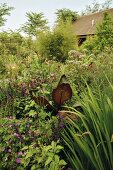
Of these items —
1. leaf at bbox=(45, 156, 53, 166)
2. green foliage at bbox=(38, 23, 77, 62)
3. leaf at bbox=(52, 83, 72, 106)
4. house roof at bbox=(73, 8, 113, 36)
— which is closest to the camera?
leaf at bbox=(45, 156, 53, 166)

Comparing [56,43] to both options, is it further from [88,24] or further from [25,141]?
[88,24]

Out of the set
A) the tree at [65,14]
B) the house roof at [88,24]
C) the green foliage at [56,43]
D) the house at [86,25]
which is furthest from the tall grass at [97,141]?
the tree at [65,14]

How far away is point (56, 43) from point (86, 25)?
61.2 feet

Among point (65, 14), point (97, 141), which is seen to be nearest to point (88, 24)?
point (65, 14)

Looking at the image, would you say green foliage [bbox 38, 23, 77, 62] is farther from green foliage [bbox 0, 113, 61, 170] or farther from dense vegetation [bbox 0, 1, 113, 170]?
green foliage [bbox 0, 113, 61, 170]

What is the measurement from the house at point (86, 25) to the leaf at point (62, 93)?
28.9 m

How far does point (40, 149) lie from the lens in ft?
8.63

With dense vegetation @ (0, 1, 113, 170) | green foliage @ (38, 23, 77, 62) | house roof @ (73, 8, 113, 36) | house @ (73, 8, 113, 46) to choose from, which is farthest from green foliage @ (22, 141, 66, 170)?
house roof @ (73, 8, 113, 36)

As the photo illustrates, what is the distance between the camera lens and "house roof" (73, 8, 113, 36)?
109 feet

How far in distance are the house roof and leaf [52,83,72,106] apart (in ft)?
95.7

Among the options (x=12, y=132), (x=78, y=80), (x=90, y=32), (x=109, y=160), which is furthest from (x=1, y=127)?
(x=90, y=32)

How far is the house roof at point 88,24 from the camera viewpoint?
33306mm

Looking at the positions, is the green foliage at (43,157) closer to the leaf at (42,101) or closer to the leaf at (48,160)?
the leaf at (48,160)

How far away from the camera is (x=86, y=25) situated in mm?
36031
